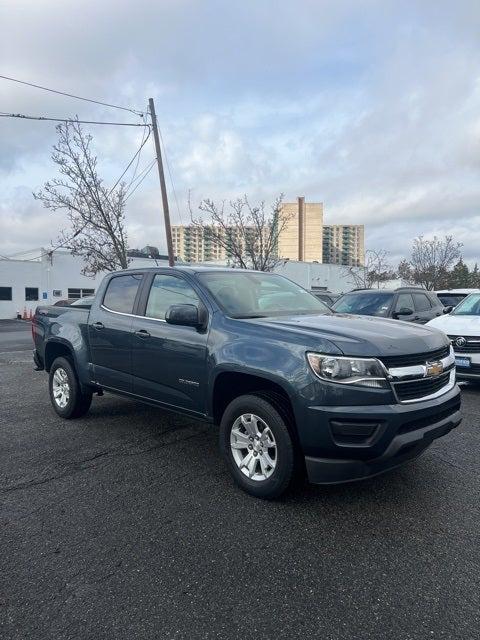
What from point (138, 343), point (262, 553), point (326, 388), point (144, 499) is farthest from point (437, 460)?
point (138, 343)

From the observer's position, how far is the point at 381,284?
147 feet

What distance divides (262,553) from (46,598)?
48.6 inches

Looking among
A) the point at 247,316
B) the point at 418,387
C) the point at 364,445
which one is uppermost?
the point at 247,316

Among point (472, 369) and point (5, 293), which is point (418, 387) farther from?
point (5, 293)

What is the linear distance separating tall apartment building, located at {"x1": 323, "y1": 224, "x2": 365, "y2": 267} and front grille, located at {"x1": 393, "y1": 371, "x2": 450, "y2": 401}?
61.4 m

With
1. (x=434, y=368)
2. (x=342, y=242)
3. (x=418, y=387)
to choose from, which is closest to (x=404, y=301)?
(x=434, y=368)

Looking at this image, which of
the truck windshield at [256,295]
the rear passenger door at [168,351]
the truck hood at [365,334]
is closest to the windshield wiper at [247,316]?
the truck windshield at [256,295]

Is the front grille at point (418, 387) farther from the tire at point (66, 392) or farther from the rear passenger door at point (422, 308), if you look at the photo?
the rear passenger door at point (422, 308)

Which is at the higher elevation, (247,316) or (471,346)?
(247,316)

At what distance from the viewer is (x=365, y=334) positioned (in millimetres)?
3395

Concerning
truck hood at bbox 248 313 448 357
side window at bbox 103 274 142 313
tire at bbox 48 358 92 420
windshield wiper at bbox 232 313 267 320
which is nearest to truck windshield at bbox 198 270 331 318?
windshield wiper at bbox 232 313 267 320

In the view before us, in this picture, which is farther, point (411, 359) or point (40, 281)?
point (40, 281)

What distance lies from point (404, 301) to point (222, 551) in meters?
7.86

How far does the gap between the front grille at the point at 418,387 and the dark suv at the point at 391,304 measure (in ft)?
17.7
